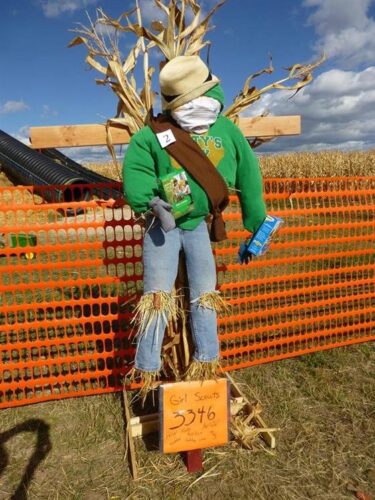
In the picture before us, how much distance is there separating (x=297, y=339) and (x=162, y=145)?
2.31m

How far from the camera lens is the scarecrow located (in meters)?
2.05

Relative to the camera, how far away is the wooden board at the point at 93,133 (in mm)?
2363

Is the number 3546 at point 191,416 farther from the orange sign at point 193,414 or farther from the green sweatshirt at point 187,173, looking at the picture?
the green sweatshirt at point 187,173

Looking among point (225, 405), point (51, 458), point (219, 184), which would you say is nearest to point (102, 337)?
point (51, 458)

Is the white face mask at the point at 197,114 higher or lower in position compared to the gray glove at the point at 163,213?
higher

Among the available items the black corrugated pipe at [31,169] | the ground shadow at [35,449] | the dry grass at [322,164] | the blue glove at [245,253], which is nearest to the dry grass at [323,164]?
the dry grass at [322,164]

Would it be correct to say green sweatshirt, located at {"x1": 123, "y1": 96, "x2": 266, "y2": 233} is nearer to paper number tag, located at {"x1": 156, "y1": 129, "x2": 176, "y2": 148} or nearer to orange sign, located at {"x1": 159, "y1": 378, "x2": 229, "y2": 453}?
→ paper number tag, located at {"x1": 156, "y1": 129, "x2": 176, "y2": 148}

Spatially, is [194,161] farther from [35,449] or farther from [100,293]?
[35,449]

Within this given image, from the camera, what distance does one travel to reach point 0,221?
31.9 ft

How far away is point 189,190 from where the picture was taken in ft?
6.81

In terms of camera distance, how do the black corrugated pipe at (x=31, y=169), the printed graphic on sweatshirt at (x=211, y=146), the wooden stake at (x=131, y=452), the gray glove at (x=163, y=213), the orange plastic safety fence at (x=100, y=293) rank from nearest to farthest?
the gray glove at (x=163, y=213), the printed graphic on sweatshirt at (x=211, y=146), the wooden stake at (x=131, y=452), the orange plastic safety fence at (x=100, y=293), the black corrugated pipe at (x=31, y=169)

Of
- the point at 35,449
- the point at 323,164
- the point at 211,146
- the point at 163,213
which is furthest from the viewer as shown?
the point at 323,164

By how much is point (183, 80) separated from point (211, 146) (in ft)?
1.15

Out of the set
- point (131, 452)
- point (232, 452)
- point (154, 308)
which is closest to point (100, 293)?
A: point (154, 308)
